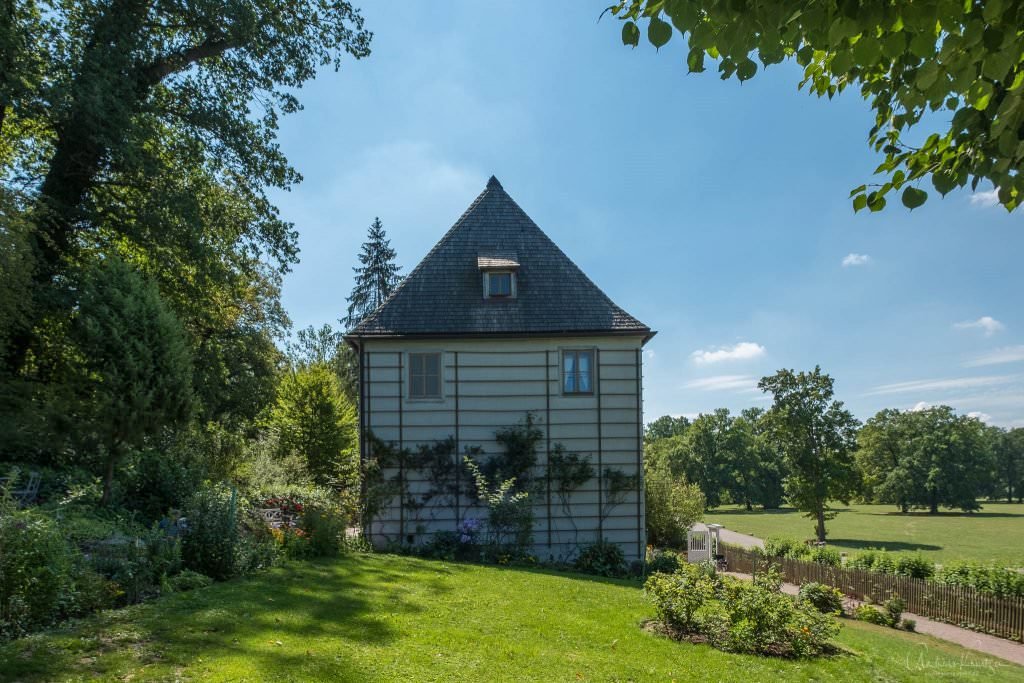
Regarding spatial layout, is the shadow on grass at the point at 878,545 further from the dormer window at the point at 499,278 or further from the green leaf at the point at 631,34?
the green leaf at the point at 631,34

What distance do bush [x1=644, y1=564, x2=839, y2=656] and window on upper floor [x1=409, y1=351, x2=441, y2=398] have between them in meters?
8.37

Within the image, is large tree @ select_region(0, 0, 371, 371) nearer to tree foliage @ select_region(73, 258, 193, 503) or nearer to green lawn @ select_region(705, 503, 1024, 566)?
tree foliage @ select_region(73, 258, 193, 503)

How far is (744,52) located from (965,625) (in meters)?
18.5

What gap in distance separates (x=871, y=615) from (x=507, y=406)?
1079 centimetres

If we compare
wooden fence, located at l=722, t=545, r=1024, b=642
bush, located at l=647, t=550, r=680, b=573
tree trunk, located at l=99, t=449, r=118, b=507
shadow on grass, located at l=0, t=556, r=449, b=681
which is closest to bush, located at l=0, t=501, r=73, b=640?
shadow on grass, located at l=0, t=556, r=449, b=681

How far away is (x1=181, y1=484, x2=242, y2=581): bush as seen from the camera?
8992 millimetres

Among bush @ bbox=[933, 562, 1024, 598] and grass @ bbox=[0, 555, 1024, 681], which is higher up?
grass @ bbox=[0, 555, 1024, 681]

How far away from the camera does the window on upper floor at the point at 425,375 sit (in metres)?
15.8

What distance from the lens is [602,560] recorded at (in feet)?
49.1

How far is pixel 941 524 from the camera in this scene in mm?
50812

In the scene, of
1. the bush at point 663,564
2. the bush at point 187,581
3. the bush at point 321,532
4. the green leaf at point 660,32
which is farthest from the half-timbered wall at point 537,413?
the green leaf at point 660,32

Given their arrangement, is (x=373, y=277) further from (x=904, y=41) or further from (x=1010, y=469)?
(x=1010, y=469)

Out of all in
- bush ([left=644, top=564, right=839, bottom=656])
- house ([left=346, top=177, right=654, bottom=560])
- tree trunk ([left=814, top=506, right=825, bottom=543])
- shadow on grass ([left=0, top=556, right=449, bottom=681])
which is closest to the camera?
shadow on grass ([left=0, top=556, right=449, bottom=681])

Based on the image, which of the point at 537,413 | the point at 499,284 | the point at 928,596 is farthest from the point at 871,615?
the point at 499,284
